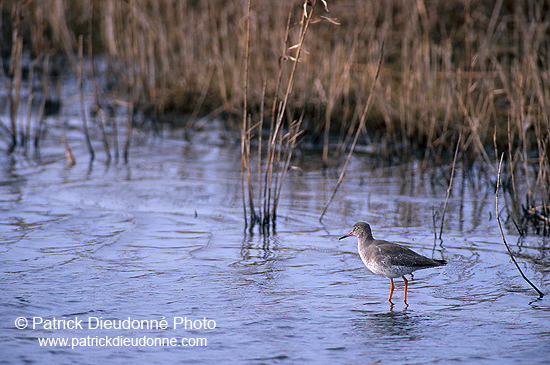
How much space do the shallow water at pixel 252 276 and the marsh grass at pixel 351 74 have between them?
86 cm

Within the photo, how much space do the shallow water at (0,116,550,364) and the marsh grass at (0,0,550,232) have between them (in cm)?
86

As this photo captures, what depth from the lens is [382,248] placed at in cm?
541

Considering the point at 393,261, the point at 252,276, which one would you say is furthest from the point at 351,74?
the point at 393,261

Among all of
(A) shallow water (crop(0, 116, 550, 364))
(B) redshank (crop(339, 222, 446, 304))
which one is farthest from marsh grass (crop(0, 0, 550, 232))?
(B) redshank (crop(339, 222, 446, 304))

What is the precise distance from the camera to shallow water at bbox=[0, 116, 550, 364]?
4.61 metres

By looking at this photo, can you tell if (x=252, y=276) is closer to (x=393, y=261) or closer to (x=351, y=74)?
(x=393, y=261)

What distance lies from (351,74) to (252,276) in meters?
6.06

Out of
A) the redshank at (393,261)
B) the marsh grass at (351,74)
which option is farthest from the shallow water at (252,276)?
the marsh grass at (351,74)

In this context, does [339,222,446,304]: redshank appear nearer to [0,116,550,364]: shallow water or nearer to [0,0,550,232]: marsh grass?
[0,116,550,364]: shallow water

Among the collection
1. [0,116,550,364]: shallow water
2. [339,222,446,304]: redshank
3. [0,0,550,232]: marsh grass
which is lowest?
[0,116,550,364]: shallow water

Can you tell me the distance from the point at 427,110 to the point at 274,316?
573 centimetres

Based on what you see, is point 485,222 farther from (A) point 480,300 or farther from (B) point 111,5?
(B) point 111,5

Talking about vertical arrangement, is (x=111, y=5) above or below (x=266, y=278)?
above

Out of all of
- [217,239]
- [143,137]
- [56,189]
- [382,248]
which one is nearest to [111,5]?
[143,137]
